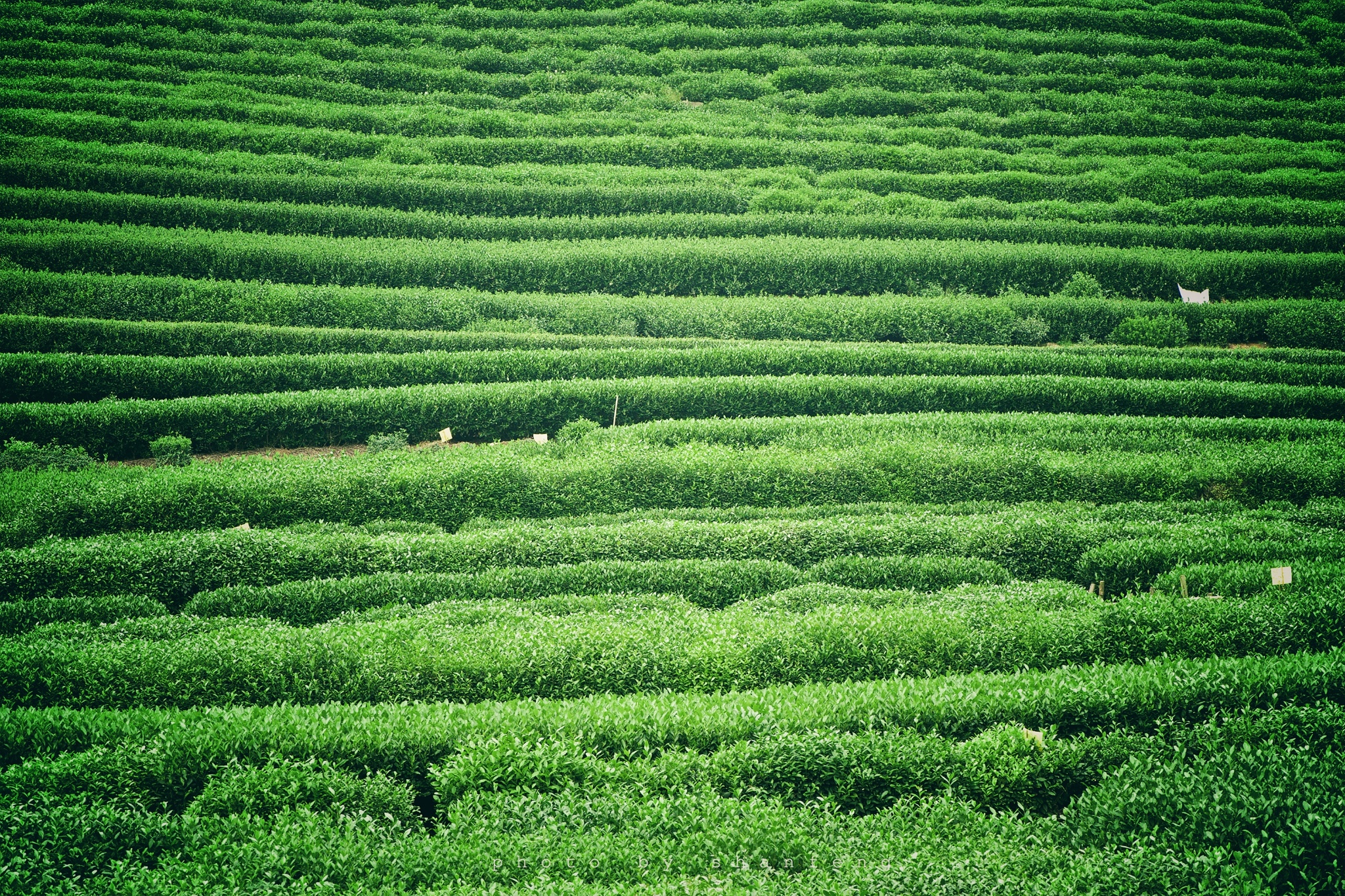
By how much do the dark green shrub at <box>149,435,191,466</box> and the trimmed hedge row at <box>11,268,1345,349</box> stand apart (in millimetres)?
7396

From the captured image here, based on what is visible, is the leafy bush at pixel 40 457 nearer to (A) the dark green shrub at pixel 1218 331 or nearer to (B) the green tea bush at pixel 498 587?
(B) the green tea bush at pixel 498 587

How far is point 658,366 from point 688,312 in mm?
4622

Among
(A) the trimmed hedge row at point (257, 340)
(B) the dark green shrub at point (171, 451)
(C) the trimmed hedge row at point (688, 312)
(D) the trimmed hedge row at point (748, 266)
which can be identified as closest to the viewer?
(B) the dark green shrub at point (171, 451)

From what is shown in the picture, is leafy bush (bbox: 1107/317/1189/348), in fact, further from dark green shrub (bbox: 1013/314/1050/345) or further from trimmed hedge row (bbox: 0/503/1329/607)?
trimmed hedge row (bbox: 0/503/1329/607)

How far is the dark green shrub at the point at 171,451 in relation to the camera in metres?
20.6

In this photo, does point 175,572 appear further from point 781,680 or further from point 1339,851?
point 1339,851

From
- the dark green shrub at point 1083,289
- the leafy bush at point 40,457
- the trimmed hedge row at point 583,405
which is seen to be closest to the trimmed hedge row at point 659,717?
the leafy bush at point 40,457

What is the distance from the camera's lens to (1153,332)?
27859 mm

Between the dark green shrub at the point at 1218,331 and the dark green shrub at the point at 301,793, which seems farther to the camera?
the dark green shrub at the point at 1218,331

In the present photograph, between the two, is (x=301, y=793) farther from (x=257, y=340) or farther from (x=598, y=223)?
(x=598, y=223)

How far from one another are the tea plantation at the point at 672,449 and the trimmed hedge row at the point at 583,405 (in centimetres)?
13

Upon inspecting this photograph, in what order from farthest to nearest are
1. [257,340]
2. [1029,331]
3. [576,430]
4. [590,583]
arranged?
1. [1029,331]
2. [257,340]
3. [576,430]
4. [590,583]

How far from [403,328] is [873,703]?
885 inches

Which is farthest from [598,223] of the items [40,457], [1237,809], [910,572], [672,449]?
[1237,809]
